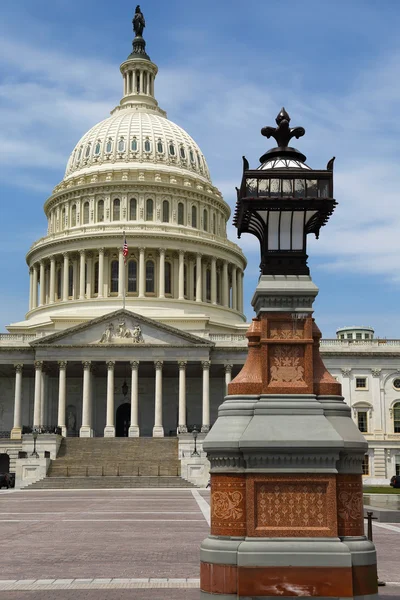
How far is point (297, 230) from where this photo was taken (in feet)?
41.1

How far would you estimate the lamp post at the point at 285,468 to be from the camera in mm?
10711

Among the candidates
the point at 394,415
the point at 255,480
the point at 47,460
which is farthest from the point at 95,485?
the point at 255,480

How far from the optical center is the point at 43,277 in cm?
10950

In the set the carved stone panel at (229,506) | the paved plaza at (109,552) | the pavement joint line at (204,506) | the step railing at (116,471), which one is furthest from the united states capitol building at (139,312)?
the carved stone panel at (229,506)

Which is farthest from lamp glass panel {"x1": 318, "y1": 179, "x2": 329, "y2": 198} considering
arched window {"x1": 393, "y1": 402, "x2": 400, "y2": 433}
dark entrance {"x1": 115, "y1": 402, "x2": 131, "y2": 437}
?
dark entrance {"x1": 115, "y1": 402, "x2": 131, "y2": 437}

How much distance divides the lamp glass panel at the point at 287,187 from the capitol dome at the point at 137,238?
82.8 meters

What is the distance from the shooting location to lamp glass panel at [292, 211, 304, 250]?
12.5 metres

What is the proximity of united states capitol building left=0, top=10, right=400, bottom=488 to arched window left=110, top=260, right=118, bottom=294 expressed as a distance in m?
0.13

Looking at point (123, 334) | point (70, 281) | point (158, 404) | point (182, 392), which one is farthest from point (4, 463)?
point (70, 281)

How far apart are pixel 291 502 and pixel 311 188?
4412 mm

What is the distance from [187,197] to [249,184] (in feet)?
324

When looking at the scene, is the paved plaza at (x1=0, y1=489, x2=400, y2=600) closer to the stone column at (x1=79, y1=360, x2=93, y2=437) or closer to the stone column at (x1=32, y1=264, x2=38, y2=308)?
the stone column at (x1=79, y1=360, x2=93, y2=437)

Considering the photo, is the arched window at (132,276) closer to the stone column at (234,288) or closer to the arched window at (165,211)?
the arched window at (165,211)

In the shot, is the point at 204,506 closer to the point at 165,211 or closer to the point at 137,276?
the point at 137,276
